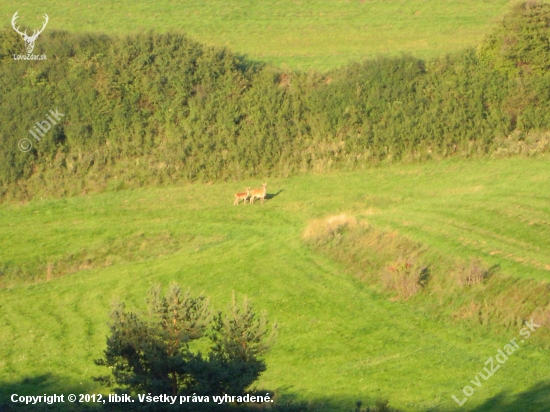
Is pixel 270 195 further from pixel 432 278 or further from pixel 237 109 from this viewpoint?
pixel 432 278

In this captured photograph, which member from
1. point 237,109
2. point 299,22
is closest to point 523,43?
point 237,109

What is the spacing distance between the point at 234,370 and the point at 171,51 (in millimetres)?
→ 29127

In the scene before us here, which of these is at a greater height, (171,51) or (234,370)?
(171,51)

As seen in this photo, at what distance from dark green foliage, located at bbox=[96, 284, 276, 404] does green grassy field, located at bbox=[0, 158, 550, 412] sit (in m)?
3.57

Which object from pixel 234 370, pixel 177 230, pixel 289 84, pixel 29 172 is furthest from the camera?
pixel 289 84

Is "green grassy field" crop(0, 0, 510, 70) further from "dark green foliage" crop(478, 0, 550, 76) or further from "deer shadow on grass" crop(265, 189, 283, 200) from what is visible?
"deer shadow on grass" crop(265, 189, 283, 200)

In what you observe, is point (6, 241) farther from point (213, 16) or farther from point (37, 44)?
point (213, 16)

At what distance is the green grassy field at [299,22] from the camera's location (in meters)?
45.6

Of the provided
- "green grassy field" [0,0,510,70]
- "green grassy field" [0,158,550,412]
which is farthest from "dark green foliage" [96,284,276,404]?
"green grassy field" [0,0,510,70]

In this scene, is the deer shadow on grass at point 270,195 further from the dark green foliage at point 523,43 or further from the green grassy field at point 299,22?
the dark green foliage at point 523,43

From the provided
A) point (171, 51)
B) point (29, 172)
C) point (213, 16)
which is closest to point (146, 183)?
point (29, 172)

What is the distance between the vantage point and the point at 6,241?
3108 centimetres

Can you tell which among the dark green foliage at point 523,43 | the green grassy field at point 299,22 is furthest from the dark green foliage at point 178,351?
the green grassy field at point 299,22

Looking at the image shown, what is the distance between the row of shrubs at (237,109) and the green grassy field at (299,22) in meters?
4.57
